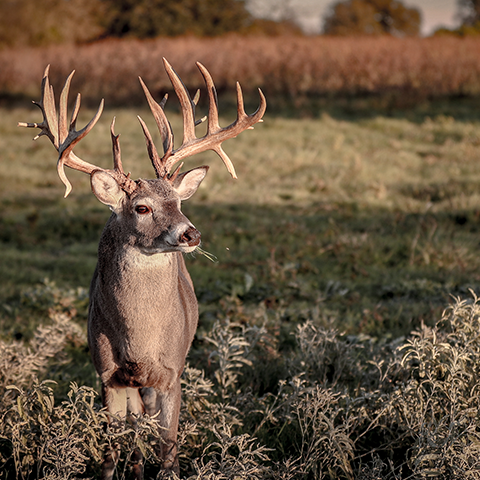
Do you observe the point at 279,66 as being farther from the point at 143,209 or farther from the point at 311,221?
the point at 143,209

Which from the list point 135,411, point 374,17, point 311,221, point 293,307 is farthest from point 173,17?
point 135,411

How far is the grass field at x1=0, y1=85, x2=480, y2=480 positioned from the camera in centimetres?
321

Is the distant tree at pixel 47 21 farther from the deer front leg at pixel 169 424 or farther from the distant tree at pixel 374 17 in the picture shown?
the deer front leg at pixel 169 424

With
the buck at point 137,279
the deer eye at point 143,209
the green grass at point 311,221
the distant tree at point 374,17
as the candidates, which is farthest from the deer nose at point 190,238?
the distant tree at point 374,17

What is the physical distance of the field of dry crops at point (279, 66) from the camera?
51.0 feet

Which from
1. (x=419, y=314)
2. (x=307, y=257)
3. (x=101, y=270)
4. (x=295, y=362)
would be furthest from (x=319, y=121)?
(x=101, y=270)

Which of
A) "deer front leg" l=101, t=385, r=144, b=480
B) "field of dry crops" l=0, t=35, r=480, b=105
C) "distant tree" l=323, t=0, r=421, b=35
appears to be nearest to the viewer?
"deer front leg" l=101, t=385, r=144, b=480

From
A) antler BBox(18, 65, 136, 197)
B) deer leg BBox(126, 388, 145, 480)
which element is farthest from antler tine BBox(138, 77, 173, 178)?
deer leg BBox(126, 388, 145, 480)

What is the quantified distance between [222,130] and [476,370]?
7.05 ft

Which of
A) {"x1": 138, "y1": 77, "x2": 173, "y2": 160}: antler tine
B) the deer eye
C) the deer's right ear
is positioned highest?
{"x1": 138, "y1": 77, "x2": 173, "y2": 160}: antler tine

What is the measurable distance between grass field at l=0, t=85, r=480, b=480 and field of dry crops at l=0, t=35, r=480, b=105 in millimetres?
3491

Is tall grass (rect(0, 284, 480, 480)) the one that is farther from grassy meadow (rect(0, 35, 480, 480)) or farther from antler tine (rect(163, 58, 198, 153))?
antler tine (rect(163, 58, 198, 153))

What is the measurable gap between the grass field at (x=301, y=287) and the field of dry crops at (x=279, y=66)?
349cm

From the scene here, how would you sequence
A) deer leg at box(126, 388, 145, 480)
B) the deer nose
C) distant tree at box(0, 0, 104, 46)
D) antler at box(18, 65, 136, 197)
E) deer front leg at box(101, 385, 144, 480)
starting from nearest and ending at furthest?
the deer nose, antler at box(18, 65, 136, 197), deer front leg at box(101, 385, 144, 480), deer leg at box(126, 388, 145, 480), distant tree at box(0, 0, 104, 46)
